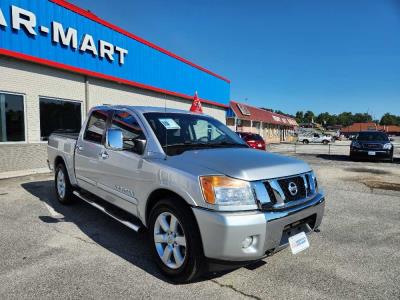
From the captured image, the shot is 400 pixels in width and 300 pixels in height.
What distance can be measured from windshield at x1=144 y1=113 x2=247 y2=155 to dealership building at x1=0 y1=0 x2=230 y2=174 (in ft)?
14.7

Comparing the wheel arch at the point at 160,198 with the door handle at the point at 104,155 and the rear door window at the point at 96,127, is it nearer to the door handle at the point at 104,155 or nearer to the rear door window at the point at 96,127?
the door handle at the point at 104,155

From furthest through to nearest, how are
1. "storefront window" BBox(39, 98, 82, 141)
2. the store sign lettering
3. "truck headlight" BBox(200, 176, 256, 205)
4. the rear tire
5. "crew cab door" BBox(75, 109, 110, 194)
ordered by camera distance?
1. "storefront window" BBox(39, 98, 82, 141)
2. the store sign lettering
3. the rear tire
4. "crew cab door" BBox(75, 109, 110, 194)
5. "truck headlight" BBox(200, 176, 256, 205)

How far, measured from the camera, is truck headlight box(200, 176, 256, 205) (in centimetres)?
316

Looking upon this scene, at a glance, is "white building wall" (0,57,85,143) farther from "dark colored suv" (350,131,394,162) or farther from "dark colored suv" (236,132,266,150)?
"dark colored suv" (350,131,394,162)

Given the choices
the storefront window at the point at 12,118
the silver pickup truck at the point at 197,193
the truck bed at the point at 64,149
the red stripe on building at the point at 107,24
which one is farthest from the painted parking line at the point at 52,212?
the red stripe on building at the point at 107,24

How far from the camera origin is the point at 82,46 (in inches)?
517

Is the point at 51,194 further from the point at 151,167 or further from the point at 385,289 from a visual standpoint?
the point at 385,289

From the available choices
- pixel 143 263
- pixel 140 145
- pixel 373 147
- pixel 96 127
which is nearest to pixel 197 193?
pixel 140 145

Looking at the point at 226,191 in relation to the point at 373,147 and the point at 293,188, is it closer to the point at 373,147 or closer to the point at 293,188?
the point at 293,188

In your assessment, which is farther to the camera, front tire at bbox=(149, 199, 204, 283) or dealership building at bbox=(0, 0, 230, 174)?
dealership building at bbox=(0, 0, 230, 174)

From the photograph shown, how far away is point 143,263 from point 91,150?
206 cm

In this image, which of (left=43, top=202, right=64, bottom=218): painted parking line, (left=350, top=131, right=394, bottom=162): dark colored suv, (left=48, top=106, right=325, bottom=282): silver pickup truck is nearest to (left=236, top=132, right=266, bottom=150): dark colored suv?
(left=350, top=131, right=394, bottom=162): dark colored suv

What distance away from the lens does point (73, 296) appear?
3.21 metres

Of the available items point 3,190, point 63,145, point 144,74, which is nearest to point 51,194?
point 3,190
